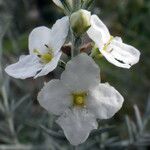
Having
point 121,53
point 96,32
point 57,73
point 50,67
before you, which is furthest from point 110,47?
point 57,73

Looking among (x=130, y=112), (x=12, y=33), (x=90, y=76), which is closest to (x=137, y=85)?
(x=130, y=112)

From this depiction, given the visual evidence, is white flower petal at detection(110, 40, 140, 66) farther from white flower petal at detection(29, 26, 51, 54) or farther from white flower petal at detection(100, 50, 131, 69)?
white flower petal at detection(29, 26, 51, 54)

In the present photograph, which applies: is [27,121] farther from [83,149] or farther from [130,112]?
[130,112]

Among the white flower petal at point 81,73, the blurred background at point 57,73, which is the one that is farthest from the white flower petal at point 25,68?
the blurred background at point 57,73

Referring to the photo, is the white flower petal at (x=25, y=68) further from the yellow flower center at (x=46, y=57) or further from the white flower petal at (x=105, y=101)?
the white flower petal at (x=105, y=101)

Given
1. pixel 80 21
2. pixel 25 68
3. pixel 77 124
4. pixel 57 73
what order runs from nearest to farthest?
1. pixel 80 21
2. pixel 77 124
3. pixel 25 68
4. pixel 57 73

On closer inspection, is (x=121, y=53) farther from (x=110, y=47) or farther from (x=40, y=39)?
(x=40, y=39)
